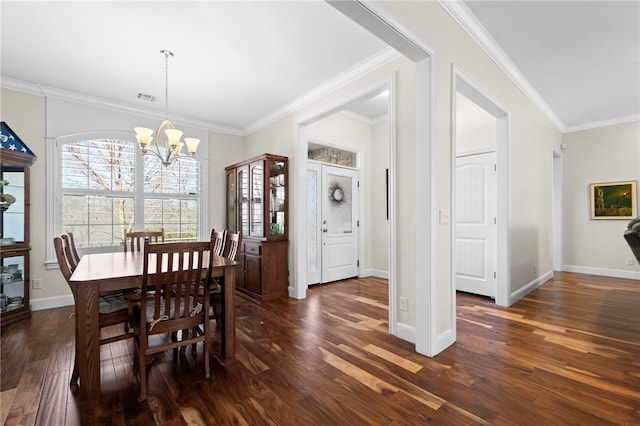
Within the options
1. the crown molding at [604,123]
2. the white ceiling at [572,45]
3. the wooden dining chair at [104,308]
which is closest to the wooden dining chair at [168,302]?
the wooden dining chair at [104,308]

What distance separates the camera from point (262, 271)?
3924 millimetres

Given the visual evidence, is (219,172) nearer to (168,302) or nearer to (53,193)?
(53,193)

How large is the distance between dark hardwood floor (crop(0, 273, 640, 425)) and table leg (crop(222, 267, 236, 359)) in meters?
0.10

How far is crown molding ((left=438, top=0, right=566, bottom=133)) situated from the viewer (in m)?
2.45

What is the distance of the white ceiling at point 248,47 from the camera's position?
240 centimetres

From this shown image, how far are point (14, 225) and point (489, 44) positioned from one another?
5678 mm

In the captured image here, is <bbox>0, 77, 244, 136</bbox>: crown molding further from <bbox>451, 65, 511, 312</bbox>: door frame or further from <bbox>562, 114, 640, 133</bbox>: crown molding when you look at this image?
<bbox>562, 114, 640, 133</bbox>: crown molding

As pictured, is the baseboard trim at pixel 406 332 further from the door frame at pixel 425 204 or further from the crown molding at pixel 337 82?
the crown molding at pixel 337 82

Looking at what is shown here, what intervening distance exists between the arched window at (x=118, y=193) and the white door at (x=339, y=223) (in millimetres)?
2244

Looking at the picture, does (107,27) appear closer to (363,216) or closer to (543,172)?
(363,216)

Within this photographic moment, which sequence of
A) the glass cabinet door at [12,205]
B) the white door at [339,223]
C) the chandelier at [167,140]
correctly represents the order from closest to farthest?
1. the chandelier at [167,140]
2. the glass cabinet door at [12,205]
3. the white door at [339,223]

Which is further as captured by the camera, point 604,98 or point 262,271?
point 604,98

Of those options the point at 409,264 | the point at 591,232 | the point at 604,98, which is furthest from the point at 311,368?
the point at 591,232

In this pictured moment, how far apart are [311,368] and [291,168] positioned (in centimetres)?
278
